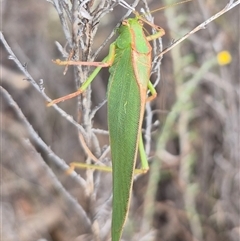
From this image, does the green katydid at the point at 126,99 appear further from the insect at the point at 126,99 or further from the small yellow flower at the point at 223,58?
the small yellow flower at the point at 223,58

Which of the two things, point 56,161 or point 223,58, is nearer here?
point 56,161

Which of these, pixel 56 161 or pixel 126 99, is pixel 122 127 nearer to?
pixel 126 99

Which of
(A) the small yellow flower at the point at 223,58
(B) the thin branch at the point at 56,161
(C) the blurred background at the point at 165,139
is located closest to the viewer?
(B) the thin branch at the point at 56,161

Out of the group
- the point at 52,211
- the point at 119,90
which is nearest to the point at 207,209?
the point at 52,211

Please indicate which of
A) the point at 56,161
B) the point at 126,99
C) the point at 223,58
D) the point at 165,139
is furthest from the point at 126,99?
the point at 223,58

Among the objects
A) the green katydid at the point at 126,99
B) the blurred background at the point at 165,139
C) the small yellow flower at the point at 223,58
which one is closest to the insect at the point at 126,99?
the green katydid at the point at 126,99

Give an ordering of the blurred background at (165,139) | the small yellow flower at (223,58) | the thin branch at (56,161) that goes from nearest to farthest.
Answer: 1. the thin branch at (56,161)
2. the small yellow flower at (223,58)
3. the blurred background at (165,139)
